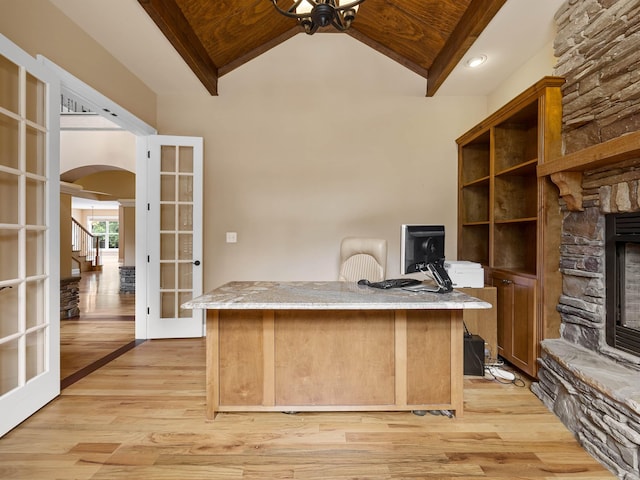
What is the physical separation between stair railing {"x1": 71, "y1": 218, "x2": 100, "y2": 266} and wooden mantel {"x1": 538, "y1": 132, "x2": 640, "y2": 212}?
1079cm

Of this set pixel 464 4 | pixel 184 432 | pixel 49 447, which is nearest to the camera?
pixel 49 447

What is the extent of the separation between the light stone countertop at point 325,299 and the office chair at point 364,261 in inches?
22.9

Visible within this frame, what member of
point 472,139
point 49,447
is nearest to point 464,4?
point 472,139

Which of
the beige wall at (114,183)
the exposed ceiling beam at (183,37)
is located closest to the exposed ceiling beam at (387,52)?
the exposed ceiling beam at (183,37)

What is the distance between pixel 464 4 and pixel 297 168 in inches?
81.7

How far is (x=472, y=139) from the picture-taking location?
3.19 meters

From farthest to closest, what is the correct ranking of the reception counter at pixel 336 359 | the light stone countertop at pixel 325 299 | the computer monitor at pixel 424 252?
the computer monitor at pixel 424 252, the reception counter at pixel 336 359, the light stone countertop at pixel 325 299

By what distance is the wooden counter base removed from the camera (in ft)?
6.23

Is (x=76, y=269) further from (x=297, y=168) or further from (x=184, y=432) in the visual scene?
(x=184, y=432)

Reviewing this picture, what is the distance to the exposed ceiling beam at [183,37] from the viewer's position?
2240mm

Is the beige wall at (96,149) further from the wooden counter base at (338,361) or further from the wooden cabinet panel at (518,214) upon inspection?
the wooden cabinet panel at (518,214)

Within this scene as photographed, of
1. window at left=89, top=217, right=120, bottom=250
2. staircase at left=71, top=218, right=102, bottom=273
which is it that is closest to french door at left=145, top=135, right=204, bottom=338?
staircase at left=71, top=218, right=102, bottom=273

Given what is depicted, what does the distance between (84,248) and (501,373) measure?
37.6ft

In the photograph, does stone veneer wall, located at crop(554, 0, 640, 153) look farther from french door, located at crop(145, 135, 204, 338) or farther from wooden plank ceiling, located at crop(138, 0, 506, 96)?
french door, located at crop(145, 135, 204, 338)
